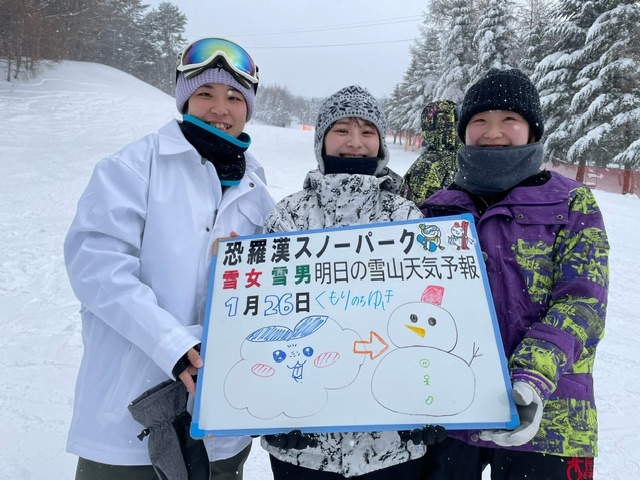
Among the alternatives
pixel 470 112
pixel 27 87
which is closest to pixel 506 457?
pixel 470 112

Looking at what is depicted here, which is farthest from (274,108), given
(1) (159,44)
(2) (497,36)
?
(2) (497,36)

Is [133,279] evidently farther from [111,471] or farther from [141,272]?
[111,471]

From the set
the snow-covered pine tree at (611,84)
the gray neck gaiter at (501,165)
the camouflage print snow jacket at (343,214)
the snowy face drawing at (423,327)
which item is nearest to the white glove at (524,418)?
the snowy face drawing at (423,327)

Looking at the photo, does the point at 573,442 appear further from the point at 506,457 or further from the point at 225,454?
the point at 225,454

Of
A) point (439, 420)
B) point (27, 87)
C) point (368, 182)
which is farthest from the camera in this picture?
point (27, 87)

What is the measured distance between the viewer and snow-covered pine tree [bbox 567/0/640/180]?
62.2 feet

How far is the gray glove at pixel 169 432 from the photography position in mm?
1659

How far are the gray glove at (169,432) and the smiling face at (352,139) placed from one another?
1.28m

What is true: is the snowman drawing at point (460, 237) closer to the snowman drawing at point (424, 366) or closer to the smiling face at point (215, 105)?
the snowman drawing at point (424, 366)

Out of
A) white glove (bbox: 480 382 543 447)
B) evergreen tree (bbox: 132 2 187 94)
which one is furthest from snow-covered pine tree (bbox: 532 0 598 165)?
evergreen tree (bbox: 132 2 187 94)

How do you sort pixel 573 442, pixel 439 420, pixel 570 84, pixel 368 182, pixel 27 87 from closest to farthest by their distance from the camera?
pixel 439 420, pixel 573 442, pixel 368 182, pixel 570 84, pixel 27 87

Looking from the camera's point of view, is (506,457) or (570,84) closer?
(506,457)

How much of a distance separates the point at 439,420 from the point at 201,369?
89 centimetres

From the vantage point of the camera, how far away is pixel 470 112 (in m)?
1.99
